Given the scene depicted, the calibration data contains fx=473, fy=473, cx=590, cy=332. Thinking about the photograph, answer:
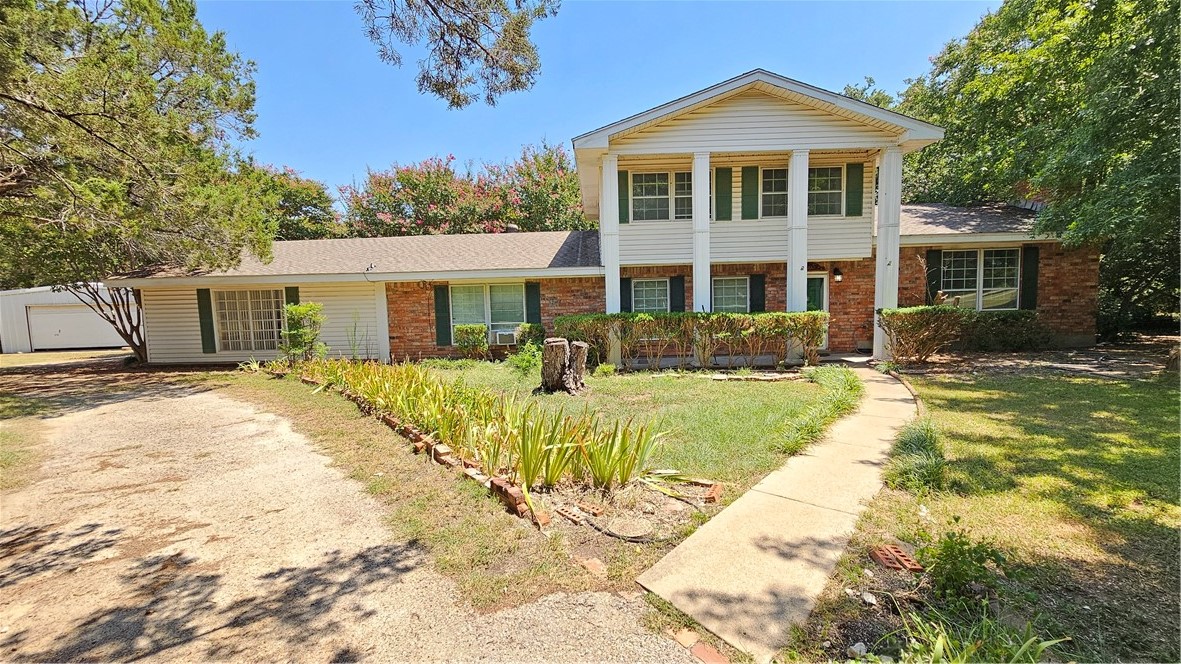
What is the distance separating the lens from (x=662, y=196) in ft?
39.2

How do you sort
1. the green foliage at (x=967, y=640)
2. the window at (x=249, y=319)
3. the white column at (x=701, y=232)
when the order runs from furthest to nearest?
the window at (x=249, y=319), the white column at (x=701, y=232), the green foliage at (x=967, y=640)

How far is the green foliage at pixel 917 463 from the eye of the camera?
12.6ft

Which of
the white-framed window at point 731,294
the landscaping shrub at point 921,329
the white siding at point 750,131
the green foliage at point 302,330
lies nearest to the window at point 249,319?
the green foliage at point 302,330

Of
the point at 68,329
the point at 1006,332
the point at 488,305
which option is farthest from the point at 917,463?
the point at 68,329

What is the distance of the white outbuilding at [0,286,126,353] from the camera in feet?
62.0

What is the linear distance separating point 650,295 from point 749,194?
350 cm

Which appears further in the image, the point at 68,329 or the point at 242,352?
the point at 68,329

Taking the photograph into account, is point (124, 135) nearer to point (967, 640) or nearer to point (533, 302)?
point (533, 302)

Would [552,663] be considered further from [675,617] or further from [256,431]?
[256,431]

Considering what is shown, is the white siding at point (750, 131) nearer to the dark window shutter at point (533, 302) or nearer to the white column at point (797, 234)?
the white column at point (797, 234)

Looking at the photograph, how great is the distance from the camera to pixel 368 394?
7059mm

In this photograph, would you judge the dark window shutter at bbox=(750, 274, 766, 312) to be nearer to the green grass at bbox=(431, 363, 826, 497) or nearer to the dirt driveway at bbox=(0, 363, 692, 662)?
the green grass at bbox=(431, 363, 826, 497)

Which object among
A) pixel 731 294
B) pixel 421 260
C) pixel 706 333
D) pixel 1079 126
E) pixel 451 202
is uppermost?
pixel 451 202

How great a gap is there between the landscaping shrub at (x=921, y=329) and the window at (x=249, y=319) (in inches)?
616
